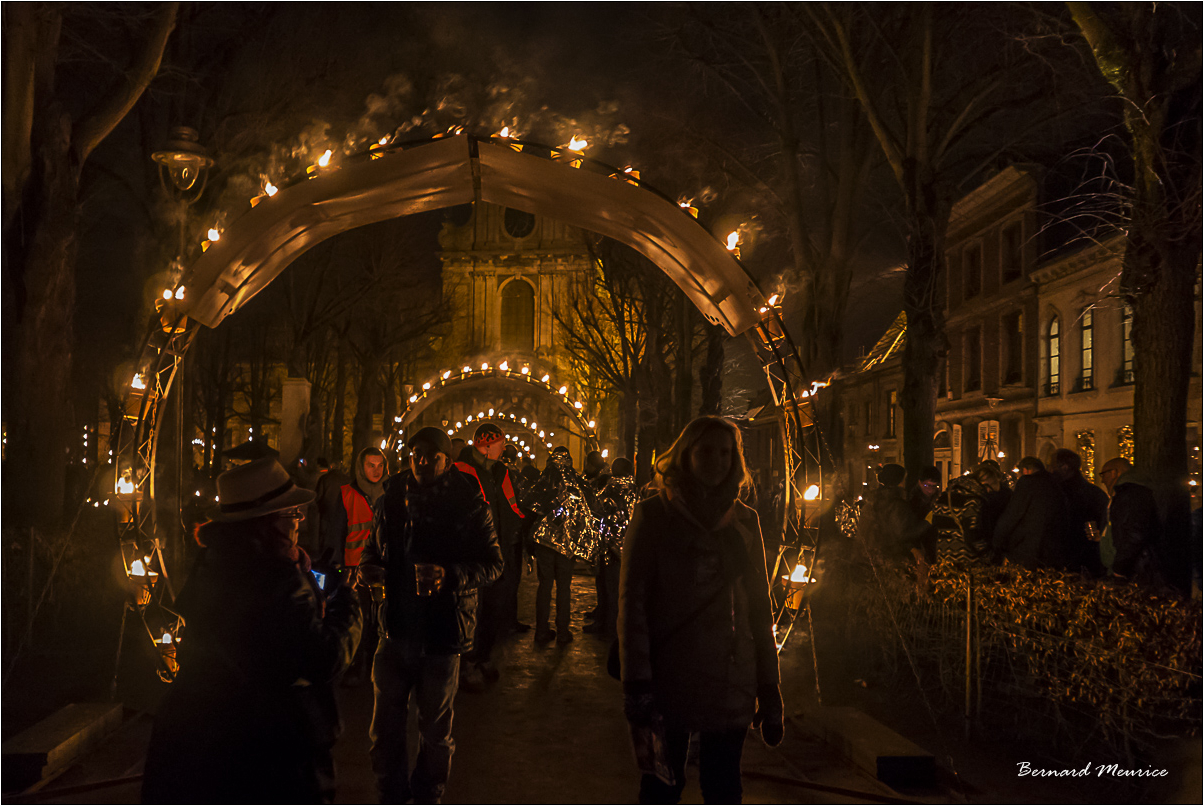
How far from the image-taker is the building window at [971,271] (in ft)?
118

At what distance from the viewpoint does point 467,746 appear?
6.23 m

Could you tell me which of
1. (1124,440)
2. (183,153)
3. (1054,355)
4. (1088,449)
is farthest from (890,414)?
(183,153)

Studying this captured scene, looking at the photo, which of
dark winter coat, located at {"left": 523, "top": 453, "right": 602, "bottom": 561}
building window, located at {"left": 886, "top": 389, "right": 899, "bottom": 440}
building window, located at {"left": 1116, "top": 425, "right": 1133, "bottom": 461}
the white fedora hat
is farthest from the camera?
building window, located at {"left": 886, "top": 389, "right": 899, "bottom": 440}

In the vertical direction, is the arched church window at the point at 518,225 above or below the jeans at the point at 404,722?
above

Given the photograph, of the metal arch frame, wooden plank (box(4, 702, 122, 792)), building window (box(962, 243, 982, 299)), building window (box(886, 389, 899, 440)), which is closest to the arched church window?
building window (box(886, 389, 899, 440))

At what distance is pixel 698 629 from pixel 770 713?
447 millimetres

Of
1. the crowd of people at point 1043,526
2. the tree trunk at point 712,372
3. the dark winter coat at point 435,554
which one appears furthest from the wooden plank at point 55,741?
the tree trunk at point 712,372

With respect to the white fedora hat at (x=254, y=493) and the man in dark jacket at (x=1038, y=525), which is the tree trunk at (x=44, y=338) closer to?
the white fedora hat at (x=254, y=493)

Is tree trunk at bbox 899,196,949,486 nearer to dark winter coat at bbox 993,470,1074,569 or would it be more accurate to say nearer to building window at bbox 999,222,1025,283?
dark winter coat at bbox 993,470,1074,569

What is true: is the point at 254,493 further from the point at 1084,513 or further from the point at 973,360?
the point at 973,360

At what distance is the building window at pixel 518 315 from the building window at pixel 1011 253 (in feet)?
105

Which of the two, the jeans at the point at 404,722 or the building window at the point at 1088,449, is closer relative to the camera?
the jeans at the point at 404,722

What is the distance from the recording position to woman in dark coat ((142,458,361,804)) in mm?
3041

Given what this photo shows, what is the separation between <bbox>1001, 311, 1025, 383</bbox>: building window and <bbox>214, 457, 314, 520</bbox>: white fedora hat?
3231 centimetres
